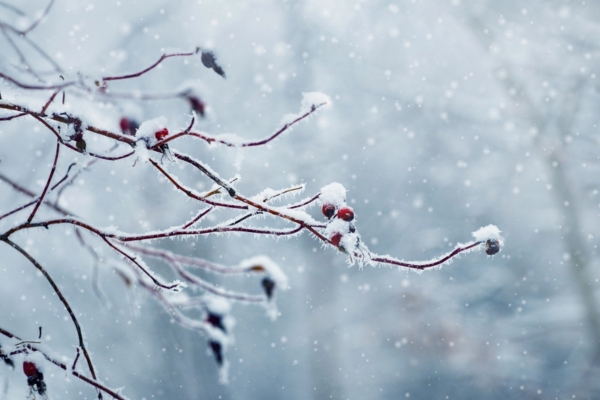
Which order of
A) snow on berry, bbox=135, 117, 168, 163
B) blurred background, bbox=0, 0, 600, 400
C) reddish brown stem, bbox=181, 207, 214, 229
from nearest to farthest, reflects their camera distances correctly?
1. snow on berry, bbox=135, 117, 168, 163
2. reddish brown stem, bbox=181, 207, 214, 229
3. blurred background, bbox=0, 0, 600, 400

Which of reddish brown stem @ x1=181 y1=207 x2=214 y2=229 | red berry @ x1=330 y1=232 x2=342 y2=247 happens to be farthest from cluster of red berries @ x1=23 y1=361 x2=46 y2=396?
red berry @ x1=330 y1=232 x2=342 y2=247

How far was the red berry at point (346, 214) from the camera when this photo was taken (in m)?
0.83

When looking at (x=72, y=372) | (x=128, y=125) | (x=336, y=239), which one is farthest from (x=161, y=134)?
(x=72, y=372)

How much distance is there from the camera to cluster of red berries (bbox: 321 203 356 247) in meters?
0.77

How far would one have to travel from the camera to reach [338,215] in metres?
0.85

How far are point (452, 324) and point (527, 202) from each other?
226 cm

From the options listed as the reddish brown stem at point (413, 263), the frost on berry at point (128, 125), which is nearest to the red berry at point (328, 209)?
the reddish brown stem at point (413, 263)

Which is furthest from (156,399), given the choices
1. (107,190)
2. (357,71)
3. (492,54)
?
(492,54)

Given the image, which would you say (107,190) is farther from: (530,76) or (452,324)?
(530,76)

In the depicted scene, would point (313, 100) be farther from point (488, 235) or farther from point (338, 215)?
point (488, 235)

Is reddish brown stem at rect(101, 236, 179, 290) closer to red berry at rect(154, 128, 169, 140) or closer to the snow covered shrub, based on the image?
the snow covered shrub

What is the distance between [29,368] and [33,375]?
0.02 meters

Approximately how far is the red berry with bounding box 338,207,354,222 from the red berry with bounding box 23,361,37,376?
0.65 m

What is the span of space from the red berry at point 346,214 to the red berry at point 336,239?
60 mm
